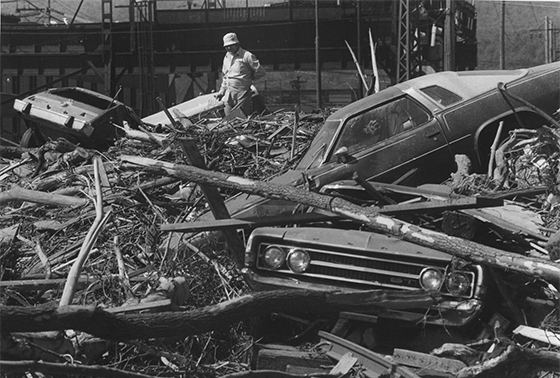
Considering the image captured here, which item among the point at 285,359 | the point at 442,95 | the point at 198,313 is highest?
the point at 442,95

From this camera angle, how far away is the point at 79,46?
29.3 metres

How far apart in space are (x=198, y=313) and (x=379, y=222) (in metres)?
1.46

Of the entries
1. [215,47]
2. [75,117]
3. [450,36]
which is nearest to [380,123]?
[75,117]

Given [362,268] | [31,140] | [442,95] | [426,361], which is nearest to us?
[426,361]

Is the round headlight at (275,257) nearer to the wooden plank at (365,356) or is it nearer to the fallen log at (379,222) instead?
the fallen log at (379,222)

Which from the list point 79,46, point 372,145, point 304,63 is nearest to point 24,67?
point 79,46

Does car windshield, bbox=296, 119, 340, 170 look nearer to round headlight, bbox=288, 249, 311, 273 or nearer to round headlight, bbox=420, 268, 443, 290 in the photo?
round headlight, bbox=288, 249, 311, 273

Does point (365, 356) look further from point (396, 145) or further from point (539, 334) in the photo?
point (396, 145)

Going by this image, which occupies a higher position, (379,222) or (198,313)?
(379,222)

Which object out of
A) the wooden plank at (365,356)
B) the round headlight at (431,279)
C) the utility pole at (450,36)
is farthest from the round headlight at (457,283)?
the utility pole at (450,36)

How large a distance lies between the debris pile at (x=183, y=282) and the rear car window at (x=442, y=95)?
74cm

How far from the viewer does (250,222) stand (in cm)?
604

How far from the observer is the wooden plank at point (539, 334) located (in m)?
5.08

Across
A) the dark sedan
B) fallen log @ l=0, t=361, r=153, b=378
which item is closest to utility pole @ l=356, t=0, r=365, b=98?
the dark sedan
